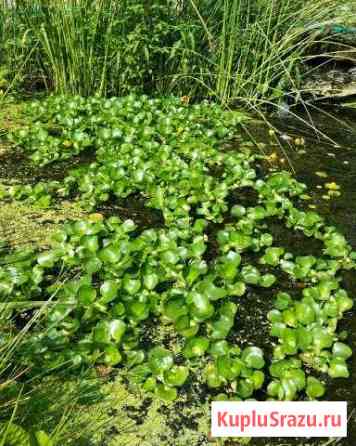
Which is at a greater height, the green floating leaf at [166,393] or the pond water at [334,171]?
the green floating leaf at [166,393]

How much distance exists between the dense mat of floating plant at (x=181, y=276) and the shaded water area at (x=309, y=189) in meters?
0.04

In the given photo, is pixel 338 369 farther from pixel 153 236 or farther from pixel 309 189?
pixel 309 189

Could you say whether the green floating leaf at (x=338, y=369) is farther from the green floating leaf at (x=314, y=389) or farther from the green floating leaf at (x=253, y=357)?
the green floating leaf at (x=253, y=357)

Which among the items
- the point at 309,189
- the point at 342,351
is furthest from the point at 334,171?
the point at 342,351

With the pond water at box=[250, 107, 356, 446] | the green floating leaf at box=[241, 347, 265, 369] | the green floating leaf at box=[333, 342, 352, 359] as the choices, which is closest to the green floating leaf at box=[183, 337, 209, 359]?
the green floating leaf at box=[241, 347, 265, 369]

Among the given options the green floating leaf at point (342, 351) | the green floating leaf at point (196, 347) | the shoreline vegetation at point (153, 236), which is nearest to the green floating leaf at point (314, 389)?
the shoreline vegetation at point (153, 236)

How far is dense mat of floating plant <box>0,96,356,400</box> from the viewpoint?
147 cm

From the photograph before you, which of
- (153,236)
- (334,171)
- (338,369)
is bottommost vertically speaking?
(334,171)

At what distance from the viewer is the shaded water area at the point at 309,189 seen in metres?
1.62

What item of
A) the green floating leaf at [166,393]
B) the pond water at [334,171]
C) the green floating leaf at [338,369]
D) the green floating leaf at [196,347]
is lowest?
the pond water at [334,171]

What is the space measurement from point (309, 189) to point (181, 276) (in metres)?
1.16

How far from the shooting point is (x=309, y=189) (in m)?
2.66

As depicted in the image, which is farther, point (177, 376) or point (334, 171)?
point (334, 171)

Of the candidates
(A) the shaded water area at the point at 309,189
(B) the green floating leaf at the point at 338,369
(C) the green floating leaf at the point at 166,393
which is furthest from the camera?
(A) the shaded water area at the point at 309,189
